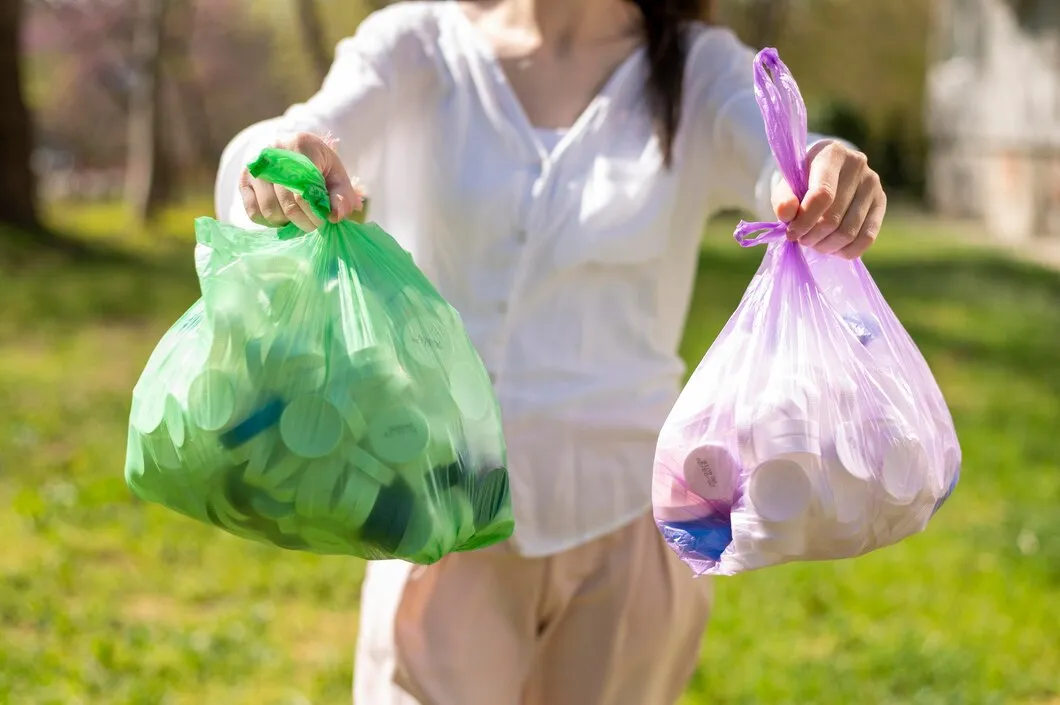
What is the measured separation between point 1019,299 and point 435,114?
9.10 m

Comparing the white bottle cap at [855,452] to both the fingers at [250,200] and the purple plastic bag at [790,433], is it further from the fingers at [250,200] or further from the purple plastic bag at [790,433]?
the fingers at [250,200]

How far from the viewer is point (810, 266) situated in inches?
66.0

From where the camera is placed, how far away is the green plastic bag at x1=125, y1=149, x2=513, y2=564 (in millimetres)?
1394

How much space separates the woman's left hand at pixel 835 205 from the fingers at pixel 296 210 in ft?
1.81

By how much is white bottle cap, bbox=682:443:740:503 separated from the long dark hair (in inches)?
20.6

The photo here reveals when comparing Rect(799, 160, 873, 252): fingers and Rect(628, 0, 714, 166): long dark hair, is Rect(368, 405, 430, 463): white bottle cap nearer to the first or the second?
Rect(799, 160, 873, 252): fingers

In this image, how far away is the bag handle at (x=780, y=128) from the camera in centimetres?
152

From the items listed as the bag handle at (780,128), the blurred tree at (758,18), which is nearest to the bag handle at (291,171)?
the bag handle at (780,128)

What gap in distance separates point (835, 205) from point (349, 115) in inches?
27.5

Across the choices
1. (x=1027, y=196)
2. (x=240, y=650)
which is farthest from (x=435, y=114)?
(x=1027, y=196)

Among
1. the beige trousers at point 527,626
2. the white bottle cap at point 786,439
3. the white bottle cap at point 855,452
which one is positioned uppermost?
the white bottle cap at point 786,439

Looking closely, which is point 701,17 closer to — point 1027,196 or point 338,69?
point 338,69

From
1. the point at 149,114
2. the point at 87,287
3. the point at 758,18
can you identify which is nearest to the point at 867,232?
the point at 87,287

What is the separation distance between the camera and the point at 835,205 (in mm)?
1515
